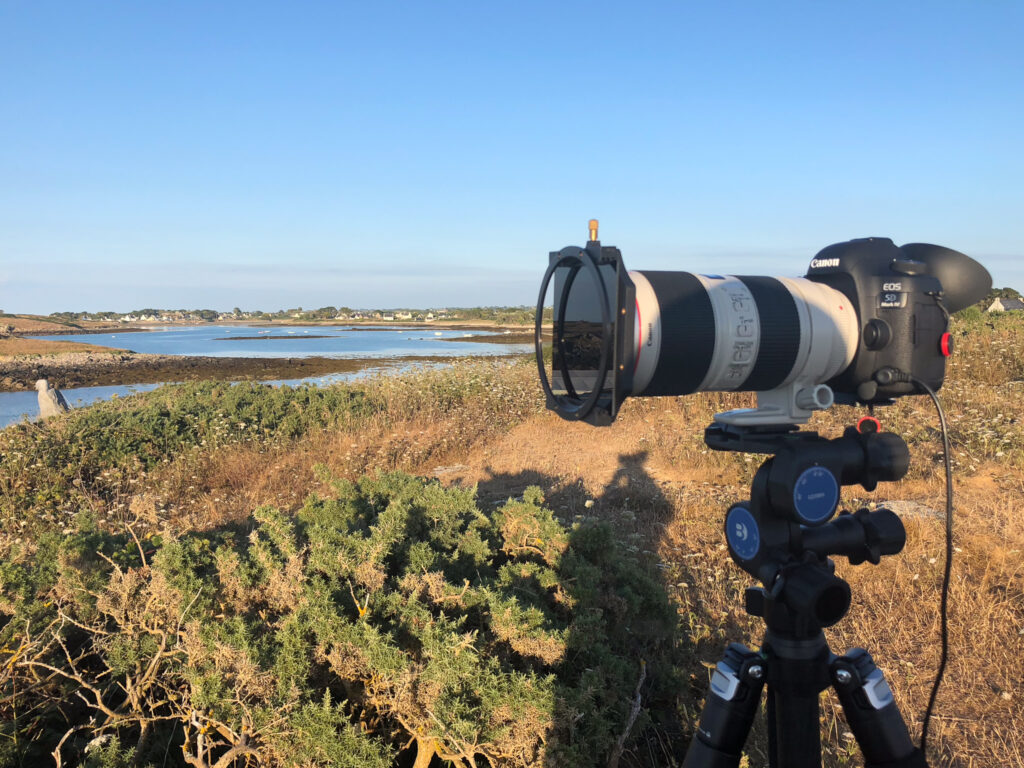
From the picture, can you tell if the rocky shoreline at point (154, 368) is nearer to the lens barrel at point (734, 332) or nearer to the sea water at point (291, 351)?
the sea water at point (291, 351)

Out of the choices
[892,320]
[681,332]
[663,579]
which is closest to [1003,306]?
[663,579]

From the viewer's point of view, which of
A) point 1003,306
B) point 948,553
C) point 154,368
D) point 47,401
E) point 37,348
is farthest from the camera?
point 37,348

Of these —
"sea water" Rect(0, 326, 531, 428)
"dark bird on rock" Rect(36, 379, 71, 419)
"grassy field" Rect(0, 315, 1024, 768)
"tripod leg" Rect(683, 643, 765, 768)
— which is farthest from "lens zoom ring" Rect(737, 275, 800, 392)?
"dark bird on rock" Rect(36, 379, 71, 419)

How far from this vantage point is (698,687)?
265 cm

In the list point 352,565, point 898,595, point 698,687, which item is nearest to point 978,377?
point 898,595

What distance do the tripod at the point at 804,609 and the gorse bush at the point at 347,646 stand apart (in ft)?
1.60

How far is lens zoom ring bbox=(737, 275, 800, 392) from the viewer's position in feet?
5.05

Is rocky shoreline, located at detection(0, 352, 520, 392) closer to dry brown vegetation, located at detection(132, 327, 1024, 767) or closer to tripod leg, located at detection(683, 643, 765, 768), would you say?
dry brown vegetation, located at detection(132, 327, 1024, 767)

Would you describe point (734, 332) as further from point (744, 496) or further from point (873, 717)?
point (744, 496)

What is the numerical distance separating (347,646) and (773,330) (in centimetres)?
154

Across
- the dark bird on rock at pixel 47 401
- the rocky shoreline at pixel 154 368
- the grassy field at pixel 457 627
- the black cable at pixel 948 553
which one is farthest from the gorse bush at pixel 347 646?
the rocky shoreline at pixel 154 368

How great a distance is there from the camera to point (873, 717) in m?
1.47

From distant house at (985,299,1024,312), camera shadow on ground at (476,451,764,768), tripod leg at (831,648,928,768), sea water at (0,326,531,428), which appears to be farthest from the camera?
distant house at (985,299,1024,312)

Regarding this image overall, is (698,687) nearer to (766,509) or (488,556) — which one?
(488,556)
